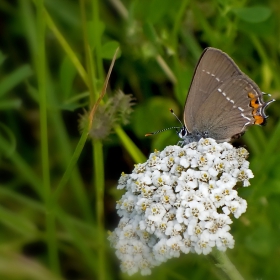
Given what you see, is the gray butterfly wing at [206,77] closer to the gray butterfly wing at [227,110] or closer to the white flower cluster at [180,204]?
the gray butterfly wing at [227,110]

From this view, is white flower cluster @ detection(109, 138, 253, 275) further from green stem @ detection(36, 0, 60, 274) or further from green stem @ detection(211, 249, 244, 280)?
green stem @ detection(36, 0, 60, 274)

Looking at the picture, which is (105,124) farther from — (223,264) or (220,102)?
(223,264)

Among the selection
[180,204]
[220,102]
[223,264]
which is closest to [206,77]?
[220,102]

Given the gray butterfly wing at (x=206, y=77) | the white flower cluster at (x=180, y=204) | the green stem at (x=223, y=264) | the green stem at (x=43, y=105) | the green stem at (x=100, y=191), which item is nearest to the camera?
the white flower cluster at (x=180, y=204)

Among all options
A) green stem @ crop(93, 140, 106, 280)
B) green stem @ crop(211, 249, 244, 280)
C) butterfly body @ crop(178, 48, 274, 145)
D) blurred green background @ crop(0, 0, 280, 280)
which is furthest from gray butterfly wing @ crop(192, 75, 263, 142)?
green stem @ crop(211, 249, 244, 280)

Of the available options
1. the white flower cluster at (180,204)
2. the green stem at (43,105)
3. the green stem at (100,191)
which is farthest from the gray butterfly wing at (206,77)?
the green stem at (43,105)

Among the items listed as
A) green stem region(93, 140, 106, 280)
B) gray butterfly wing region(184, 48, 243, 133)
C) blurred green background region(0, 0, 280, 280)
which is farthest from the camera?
blurred green background region(0, 0, 280, 280)

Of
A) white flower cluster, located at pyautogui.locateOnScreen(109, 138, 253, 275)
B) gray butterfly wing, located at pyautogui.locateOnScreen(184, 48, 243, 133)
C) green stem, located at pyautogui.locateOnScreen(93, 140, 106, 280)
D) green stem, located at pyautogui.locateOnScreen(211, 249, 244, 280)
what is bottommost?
green stem, located at pyautogui.locateOnScreen(211, 249, 244, 280)
